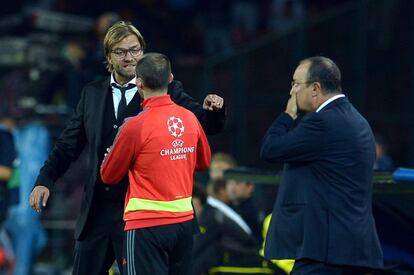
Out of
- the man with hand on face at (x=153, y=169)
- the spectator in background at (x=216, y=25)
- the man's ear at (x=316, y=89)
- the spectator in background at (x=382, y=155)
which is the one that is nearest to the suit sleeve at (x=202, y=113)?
the man with hand on face at (x=153, y=169)

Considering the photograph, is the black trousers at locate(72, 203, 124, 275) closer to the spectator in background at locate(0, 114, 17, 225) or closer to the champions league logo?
the champions league logo

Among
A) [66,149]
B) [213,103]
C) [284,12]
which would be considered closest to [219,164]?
[66,149]

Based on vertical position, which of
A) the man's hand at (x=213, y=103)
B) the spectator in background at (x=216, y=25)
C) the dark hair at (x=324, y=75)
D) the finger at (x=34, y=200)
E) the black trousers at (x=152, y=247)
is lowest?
the black trousers at (x=152, y=247)

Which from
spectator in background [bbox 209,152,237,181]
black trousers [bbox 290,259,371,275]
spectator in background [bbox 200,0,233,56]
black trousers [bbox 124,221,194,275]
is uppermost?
spectator in background [bbox 200,0,233,56]

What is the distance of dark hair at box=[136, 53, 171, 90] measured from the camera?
244 inches

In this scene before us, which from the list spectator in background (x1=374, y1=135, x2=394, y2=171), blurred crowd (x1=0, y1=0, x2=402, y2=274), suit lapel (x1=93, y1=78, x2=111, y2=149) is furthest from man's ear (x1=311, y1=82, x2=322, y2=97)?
spectator in background (x1=374, y1=135, x2=394, y2=171)

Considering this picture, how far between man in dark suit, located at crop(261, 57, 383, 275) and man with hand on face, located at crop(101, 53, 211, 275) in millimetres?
487

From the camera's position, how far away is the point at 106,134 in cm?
671

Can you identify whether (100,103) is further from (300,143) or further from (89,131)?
(300,143)

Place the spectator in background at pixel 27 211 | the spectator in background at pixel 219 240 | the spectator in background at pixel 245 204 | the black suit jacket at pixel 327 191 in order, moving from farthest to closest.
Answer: the spectator in background at pixel 27 211, the spectator in background at pixel 245 204, the spectator in background at pixel 219 240, the black suit jacket at pixel 327 191

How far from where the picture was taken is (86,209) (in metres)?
6.70

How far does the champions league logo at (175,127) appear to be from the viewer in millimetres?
6246

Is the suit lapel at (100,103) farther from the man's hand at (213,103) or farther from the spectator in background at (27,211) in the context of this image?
the spectator in background at (27,211)

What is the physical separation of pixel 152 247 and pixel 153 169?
16.1 inches
